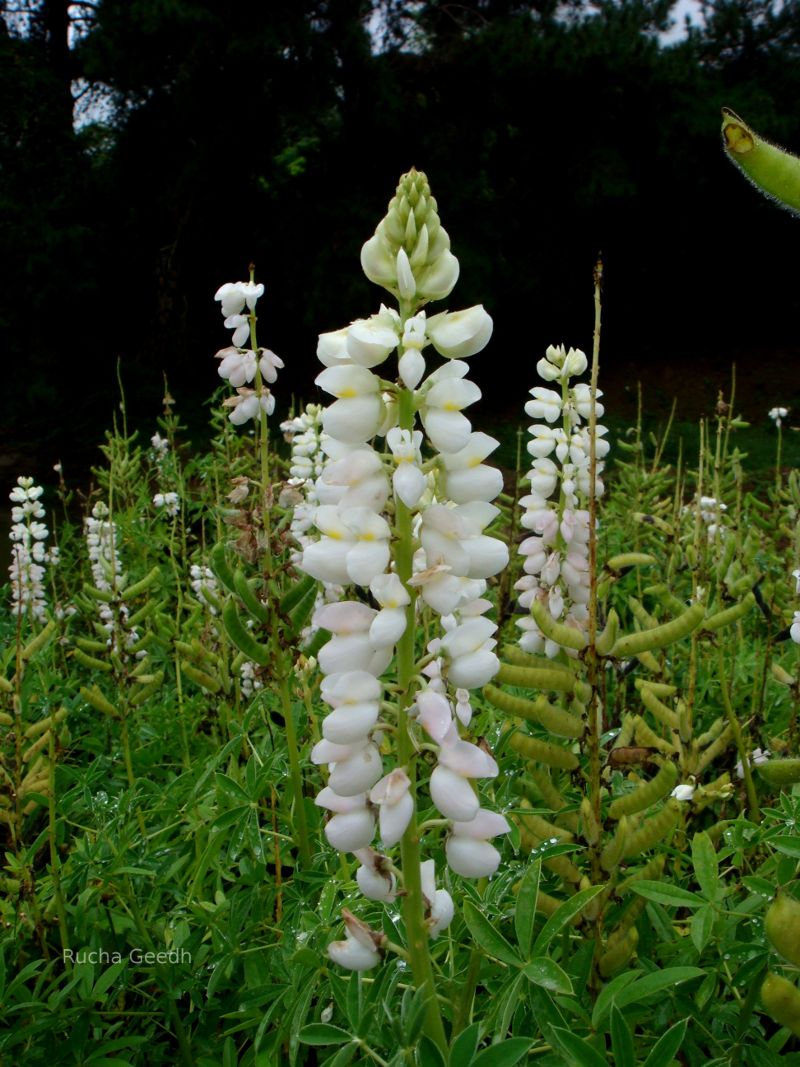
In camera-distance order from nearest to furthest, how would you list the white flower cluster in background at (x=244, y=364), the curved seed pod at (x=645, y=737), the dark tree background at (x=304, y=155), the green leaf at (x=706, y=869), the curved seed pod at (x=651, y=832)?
the curved seed pod at (x=651, y=832) → the green leaf at (x=706, y=869) → the curved seed pod at (x=645, y=737) → the white flower cluster in background at (x=244, y=364) → the dark tree background at (x=304, y=155)

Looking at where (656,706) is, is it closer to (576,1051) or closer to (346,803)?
(576,1051)

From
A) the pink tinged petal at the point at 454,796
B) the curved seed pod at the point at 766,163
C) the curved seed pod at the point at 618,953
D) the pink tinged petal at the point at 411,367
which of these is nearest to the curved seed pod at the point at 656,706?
the curved seed pod at the point at 618,953

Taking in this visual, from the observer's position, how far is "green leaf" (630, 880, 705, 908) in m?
1.26

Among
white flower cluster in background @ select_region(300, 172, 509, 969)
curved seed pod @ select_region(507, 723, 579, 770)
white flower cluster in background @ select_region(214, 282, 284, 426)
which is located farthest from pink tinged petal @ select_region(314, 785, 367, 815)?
white flower cluster in background @ select_region(214, 282, 284, 426)

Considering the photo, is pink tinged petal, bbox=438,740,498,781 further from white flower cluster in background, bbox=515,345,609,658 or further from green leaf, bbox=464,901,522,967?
white flower cluster in background, bbox=515,345,609,658

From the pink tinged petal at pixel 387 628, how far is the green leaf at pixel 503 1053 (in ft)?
1.51

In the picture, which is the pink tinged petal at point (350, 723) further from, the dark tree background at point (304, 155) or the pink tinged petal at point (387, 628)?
the dark tree background at point (304, 155)

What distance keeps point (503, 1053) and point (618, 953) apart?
0.32 m

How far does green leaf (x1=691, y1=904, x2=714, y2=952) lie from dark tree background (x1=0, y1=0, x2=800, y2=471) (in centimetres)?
908

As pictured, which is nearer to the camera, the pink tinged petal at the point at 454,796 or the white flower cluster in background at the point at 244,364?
the pink tinged petal at the point at 454,796

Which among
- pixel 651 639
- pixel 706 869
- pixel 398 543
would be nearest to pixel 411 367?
pixel 398 543

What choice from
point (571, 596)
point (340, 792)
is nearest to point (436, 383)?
point (340, 792)

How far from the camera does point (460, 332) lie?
3.32ft

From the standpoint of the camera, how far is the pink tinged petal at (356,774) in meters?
0.96
